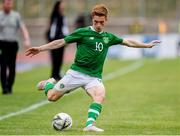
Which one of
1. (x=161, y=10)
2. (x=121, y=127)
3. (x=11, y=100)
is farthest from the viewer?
(x=161, y=10)

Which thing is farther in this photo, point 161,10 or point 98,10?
point 161,10

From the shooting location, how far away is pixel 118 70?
106 ft

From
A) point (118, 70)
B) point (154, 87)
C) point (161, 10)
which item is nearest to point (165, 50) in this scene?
point (161, 10)

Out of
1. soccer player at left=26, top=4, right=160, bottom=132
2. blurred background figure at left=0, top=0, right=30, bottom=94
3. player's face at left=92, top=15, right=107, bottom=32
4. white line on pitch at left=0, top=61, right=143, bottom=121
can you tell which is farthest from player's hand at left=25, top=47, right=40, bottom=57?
blurred background figure at left=0, top=0, right=30, bottom=94

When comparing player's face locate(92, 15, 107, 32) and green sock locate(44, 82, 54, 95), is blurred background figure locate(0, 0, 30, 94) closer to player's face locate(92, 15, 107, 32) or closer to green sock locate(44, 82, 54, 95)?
green sock locate(44, 82, 54, 95)

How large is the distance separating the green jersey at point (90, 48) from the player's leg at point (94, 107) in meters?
0.28

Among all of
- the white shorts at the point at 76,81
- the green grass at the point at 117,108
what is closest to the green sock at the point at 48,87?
the white shorts at the point at 76,81

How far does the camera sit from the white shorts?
39.1 feet

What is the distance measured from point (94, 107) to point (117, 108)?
4.46 metres

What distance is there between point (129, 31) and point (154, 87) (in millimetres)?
29621

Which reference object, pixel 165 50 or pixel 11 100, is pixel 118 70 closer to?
pixel 165 50

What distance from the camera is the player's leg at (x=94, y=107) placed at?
11.3 meters

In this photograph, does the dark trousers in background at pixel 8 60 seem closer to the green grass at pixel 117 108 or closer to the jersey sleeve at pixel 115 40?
the green grass at pixel 117 108

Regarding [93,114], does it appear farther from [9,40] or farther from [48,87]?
[9,40]
